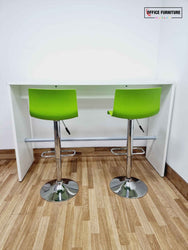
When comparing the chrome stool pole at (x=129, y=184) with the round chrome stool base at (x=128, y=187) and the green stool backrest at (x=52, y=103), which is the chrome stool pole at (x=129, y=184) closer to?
the round chrome stool base at (x=128, y=187)

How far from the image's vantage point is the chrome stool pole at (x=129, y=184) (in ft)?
5.29

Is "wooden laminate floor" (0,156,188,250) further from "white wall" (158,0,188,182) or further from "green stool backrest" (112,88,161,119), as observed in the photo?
"green stool backrest" (112,88,161,119)

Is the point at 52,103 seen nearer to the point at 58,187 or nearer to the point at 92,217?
the point at 58,187

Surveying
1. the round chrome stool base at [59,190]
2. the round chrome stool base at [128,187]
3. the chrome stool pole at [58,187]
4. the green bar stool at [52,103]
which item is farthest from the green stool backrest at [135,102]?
the round chrome stool base at [59,190]

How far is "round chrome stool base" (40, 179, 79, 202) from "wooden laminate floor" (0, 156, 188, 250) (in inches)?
2.1

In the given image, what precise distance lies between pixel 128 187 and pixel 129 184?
0.03 meters

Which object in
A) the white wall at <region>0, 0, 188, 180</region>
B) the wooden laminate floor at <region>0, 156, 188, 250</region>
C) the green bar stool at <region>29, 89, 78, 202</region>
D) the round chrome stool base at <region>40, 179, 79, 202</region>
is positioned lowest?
the wooden laminate floor at <region>0, 156, 188, 250</region>

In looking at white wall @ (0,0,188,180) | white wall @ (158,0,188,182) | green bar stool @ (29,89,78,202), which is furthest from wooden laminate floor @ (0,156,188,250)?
green bar stool @ (29,89,78,202)

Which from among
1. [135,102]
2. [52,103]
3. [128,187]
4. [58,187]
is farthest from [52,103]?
[128,187]

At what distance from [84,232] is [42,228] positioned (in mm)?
324

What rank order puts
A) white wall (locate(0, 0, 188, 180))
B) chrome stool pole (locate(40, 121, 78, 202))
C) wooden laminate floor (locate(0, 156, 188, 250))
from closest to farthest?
1. wooden laminate floor (locate(0, 156, 188, 250))
2. chrome stool pole (locate(40, 121, 78, 202))
3. white wall (locate(0, 0, 188, 180))

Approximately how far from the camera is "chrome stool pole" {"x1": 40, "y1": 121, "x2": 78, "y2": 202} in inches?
61.4

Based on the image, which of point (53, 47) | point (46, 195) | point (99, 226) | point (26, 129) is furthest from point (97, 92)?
point (99, 226)

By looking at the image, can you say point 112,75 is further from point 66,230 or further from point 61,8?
point 66,230
